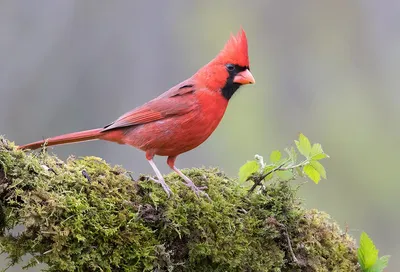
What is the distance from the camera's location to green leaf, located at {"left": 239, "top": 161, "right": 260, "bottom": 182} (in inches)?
111

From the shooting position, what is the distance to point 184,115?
11.5 feet

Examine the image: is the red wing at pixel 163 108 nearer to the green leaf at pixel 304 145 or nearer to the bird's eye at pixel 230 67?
the bird's eye at pixel 230 67

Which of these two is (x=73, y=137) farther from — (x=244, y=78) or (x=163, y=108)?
(x=244, y=78)

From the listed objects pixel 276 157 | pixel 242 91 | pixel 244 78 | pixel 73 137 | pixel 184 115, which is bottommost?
pixel 276 157

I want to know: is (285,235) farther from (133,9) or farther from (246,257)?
(133,9)

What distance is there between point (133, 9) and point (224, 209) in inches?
255

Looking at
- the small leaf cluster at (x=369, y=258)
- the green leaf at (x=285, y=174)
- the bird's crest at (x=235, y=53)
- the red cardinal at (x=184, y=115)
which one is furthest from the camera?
the bird's crest at (x=235, y=53)

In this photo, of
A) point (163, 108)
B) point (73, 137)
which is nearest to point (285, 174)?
point (163, 108)

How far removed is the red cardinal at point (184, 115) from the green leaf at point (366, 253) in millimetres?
1140

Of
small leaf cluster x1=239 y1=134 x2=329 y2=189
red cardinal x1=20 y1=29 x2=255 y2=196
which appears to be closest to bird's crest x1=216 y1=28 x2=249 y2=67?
red cardinal x1=20 y1=29 x2=255 y2=196

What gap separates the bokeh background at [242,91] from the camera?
25.6 feet

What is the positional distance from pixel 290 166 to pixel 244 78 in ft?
3.23

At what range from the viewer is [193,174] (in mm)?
3121

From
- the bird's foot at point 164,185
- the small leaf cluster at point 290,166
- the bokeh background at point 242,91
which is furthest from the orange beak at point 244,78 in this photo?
the bokeh background at point 242,91
